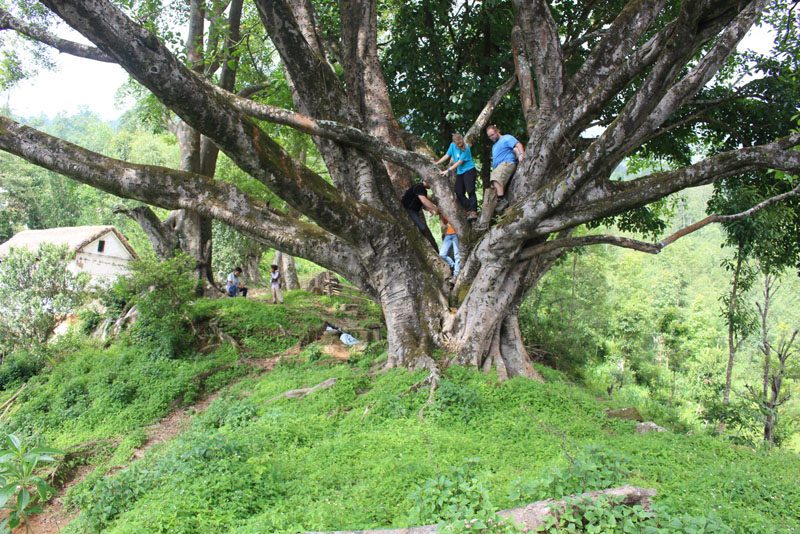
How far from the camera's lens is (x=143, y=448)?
23.9ft

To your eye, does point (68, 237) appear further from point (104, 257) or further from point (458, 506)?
point (458, 506)

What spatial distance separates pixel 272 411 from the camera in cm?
669

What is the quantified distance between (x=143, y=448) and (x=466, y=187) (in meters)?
5.83

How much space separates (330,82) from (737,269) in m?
7.65

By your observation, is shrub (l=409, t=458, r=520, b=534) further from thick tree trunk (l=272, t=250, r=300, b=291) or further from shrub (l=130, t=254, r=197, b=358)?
thick tree trunk (l=272, t=250, r=300, b=291)

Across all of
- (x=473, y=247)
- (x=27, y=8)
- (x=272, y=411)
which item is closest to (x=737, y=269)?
(x=473, y=247)

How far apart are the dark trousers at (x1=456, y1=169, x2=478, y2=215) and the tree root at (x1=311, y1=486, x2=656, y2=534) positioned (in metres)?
5.06

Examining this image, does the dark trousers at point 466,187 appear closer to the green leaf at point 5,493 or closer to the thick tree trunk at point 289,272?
the green leaf at point 5,493

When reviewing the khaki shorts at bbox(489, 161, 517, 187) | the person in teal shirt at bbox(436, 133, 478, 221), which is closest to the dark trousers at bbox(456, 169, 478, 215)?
the person in teal shirt at bbox(436, 133, 478, 221)

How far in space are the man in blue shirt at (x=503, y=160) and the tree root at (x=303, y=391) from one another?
10.9 ft

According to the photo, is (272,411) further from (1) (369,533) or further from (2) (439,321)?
(1) (369,533)

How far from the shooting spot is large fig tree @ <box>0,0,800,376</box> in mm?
5410

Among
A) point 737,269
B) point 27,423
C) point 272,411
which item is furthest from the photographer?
point 737,269

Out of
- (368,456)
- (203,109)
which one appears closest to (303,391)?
(368,456)
